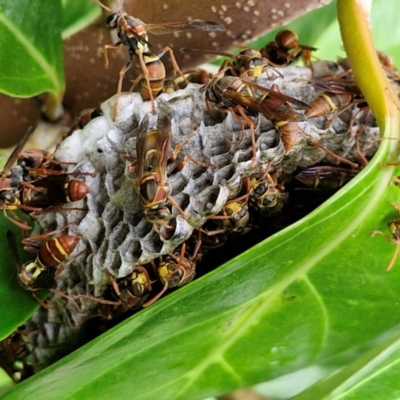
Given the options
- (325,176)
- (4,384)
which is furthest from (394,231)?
(4,384)

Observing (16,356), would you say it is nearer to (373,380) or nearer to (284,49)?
(373,380)

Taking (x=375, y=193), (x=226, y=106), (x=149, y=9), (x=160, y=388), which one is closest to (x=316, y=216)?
(x=375, y=193)

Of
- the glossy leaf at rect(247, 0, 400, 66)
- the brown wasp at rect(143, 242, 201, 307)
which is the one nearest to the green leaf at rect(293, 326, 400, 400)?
the brown wasp at rect(143, 242, 201, 307)

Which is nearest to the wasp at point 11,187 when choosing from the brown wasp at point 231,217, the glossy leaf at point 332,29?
the brown wasp at point 231,217

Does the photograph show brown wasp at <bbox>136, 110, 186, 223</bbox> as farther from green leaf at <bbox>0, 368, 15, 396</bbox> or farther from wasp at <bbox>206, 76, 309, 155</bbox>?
green leaf at <bbox>0, 368, 15, 396</bbox>

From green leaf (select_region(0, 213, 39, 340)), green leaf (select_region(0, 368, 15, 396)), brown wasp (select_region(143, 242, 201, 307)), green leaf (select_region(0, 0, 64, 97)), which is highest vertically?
green leaf (select_region(0, 0, 64, 97))

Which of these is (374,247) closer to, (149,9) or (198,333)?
(198,333)

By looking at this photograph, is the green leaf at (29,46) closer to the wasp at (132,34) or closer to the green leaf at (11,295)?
the wasp at (132,34)
